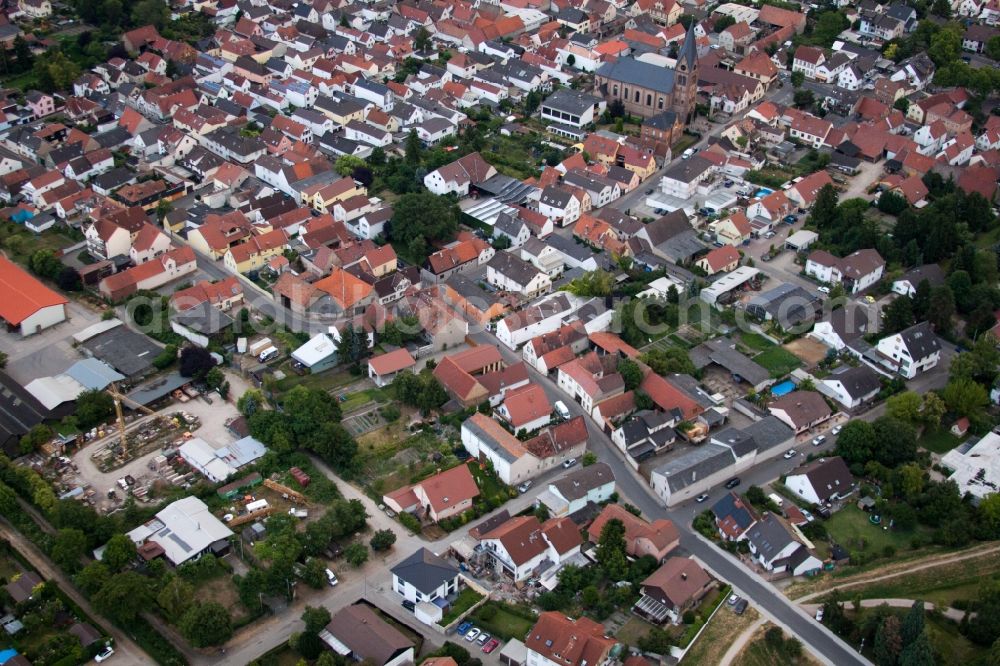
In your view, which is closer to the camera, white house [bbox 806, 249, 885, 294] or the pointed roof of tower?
white house [bbox 806, 249, 885, 294]

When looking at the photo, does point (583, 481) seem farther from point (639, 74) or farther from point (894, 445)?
point (639, 74)

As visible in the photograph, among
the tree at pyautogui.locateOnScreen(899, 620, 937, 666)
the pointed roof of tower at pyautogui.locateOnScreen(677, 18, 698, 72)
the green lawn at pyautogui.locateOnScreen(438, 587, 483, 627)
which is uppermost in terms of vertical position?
the pointed roof of tower at pyautogui.locateOnScreen(677, 18, 698, 72)

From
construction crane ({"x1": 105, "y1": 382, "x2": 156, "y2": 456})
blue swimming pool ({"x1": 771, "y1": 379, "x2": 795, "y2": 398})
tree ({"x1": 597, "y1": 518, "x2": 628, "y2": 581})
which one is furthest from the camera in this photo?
blue swimming pool ({"x1": 771, "y1": 379, "x2": 795, "y2": 398})

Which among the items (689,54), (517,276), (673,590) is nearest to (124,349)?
(517,276)

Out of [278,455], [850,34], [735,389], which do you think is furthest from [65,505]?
[850,34]

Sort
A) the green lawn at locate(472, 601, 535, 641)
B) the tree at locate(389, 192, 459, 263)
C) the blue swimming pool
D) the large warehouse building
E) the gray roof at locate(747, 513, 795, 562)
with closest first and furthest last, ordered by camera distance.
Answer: the green lawn at locate(472, 601, 535, 641) → the gray roof at locate(747, 513, 795, 562) → the blue swimming pool → the large warehouse building → the tree at locate(389, 192, 459, 263)

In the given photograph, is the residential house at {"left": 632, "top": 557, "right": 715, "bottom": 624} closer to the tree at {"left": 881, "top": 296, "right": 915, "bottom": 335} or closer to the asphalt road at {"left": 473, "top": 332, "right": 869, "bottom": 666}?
the asphalt road at {"left": 473, "top": 332, "right": 869, "bottom": 666}

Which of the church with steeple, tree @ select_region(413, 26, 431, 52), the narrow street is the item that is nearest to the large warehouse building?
the narrow street
